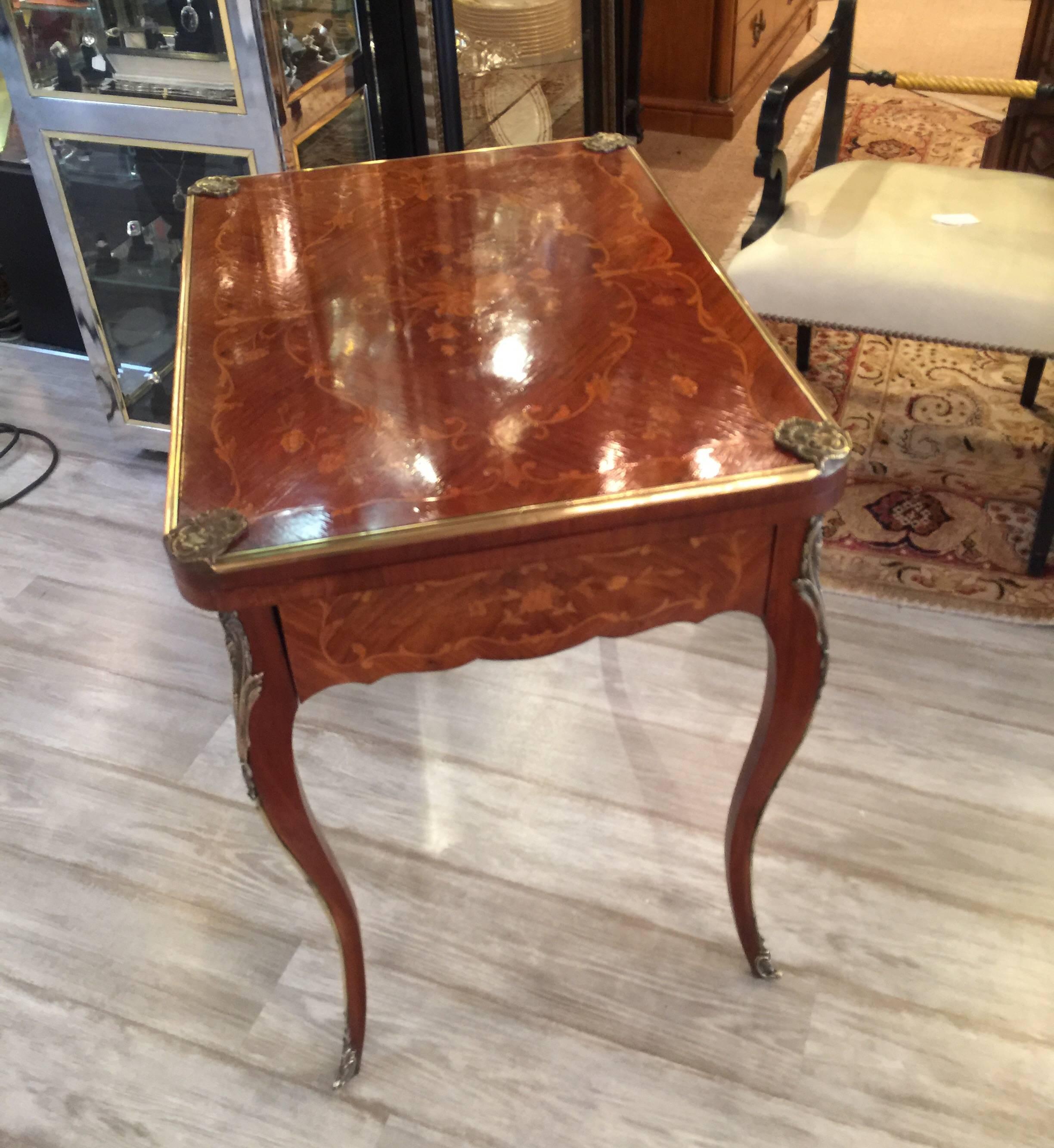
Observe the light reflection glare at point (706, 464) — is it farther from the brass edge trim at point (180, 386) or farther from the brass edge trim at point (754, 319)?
the brass edge trim at point (180, 386)

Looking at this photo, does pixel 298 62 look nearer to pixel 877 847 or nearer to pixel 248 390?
pixel 248 390

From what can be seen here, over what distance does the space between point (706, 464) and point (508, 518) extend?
173 mm

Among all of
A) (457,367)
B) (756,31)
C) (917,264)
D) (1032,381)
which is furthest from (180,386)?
(756,31)

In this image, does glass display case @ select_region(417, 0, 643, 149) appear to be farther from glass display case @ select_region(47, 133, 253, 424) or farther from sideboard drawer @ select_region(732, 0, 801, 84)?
sideboard drawer @ select_region(732, 0, 801, 84)

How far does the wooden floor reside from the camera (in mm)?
1123

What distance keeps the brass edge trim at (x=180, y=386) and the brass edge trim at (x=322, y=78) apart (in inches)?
17.6

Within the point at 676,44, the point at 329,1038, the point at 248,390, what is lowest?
the point at 329,1038

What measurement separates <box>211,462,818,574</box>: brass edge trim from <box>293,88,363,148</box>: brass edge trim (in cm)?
110

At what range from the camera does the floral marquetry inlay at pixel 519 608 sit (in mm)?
838

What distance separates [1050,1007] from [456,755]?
0.80m

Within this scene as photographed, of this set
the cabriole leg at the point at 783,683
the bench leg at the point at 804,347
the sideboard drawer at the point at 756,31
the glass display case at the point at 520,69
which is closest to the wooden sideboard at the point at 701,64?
the sideboard drawer at the point at 756,31

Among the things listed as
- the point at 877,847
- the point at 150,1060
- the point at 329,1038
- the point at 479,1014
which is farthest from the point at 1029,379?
the point at 150,1060

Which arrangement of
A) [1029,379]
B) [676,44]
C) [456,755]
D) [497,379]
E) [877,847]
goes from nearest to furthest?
[497,379] → [877,847] → [456,755] → [1029,379] → [676,44]

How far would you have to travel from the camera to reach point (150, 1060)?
3.83 ft
